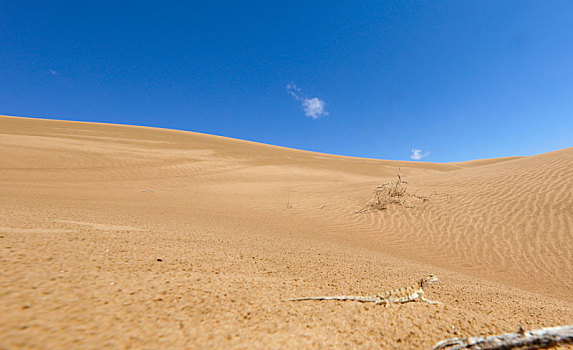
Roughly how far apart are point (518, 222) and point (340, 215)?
4.26 meters

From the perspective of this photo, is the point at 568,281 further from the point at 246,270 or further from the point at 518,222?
the point at 246,270

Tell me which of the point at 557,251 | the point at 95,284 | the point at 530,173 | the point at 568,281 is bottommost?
the point at 568,281

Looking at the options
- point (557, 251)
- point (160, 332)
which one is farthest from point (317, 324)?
point (557, 251)

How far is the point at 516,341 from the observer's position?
114cm

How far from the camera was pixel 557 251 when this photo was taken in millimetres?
4551

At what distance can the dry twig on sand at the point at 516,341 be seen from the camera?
1.14m

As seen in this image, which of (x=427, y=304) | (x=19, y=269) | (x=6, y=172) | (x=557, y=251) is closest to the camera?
(x=19, y=269)

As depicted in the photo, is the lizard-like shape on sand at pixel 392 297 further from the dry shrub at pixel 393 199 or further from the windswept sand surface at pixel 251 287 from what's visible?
the dry shrub at pixel 393 199

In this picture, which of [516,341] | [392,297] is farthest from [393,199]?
[516,341]

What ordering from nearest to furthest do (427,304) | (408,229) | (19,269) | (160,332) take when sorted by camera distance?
(160,332) < (19,269) < (427,304) < (408,229)

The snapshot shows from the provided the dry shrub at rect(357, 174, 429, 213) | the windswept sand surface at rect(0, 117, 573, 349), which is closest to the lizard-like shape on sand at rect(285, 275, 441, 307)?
the windswept sand surface at rect(0, 117, 573, 349)

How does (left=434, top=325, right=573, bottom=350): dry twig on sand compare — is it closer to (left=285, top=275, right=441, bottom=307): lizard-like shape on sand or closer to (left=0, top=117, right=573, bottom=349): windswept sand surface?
(left=0, top=117, right=573, bottom=349): windswept sand surface

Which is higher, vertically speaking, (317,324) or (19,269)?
(19,269)

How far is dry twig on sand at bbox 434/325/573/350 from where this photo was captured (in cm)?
114
